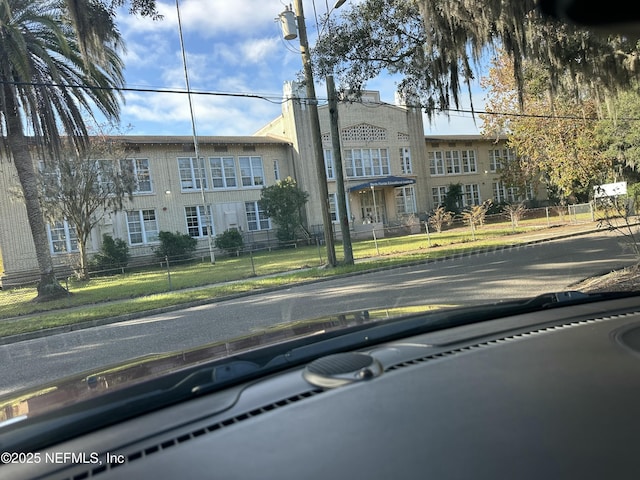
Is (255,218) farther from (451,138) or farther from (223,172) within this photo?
(451,138)

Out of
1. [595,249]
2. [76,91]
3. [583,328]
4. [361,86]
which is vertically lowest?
[595,249]

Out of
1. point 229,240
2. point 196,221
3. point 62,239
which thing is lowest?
point 229,240

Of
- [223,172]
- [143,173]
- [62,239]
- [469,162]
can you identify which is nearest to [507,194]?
[469,162]

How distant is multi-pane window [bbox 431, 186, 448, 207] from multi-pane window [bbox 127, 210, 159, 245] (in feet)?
76.2

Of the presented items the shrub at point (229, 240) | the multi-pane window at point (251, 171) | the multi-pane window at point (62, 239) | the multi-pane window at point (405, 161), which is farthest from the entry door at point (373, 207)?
the multi-pane window at point (62, 239)

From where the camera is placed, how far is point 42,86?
47.8 ft

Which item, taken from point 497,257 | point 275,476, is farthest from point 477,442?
point 497,257

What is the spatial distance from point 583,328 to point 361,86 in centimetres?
1074

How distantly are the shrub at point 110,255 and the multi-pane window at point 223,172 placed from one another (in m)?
7.83

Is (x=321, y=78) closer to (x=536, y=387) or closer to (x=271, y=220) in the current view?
(x=536, y=387)

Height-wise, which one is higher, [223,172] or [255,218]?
[223,172]

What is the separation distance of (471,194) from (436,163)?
469 centimetres

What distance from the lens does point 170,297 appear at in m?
12.9

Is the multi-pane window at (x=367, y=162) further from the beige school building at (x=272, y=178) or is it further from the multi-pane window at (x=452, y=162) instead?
the multi-pane window at (x=452, y=162)
